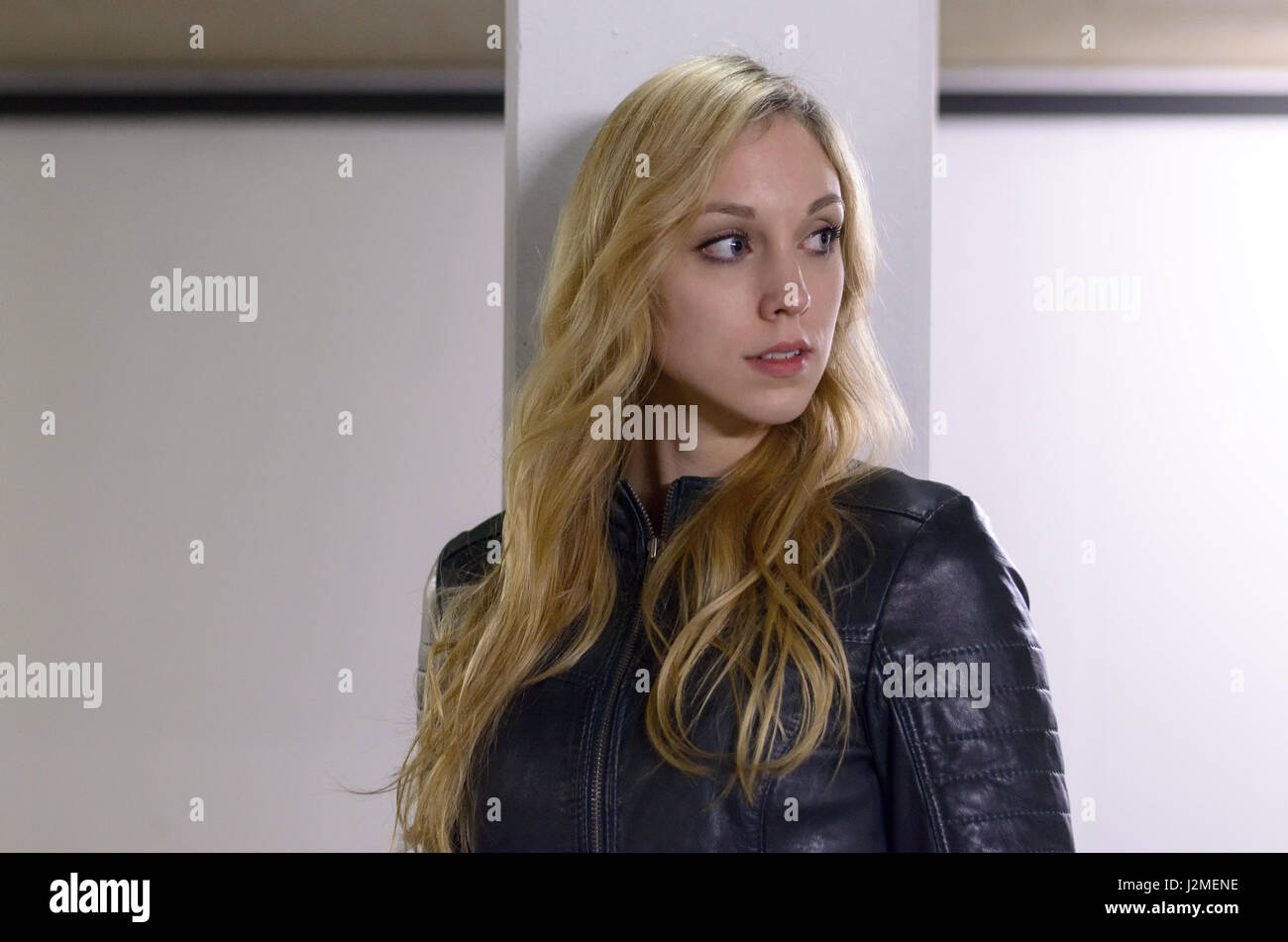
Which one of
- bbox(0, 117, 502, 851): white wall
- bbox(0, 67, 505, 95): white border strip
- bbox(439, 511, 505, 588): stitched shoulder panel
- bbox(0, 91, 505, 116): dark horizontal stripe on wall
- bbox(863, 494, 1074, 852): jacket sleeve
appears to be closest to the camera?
bbox(863, 494, 1074, 852): jacket sleeve

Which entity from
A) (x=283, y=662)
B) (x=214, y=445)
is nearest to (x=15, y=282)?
(x=214, y=445)

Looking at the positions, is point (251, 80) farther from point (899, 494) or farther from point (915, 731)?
point (915, 731)

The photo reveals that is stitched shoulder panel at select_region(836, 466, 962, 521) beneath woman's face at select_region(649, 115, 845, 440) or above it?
beneath

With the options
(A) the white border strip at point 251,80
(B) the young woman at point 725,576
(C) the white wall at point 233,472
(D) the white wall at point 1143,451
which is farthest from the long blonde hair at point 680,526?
(D) the white wall at point 1143,451

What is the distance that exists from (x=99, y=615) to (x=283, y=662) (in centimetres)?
54

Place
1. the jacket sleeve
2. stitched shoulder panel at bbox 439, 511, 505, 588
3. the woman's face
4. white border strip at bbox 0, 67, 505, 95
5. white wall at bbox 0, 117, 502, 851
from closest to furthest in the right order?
the jacket sleeve
the woman's face
stitched shoulder panel at bbox 439, 511, 505, 588
white border strip at bbox 0, 67, 505, 95
white wall at bbox 0, 117, 502, 851

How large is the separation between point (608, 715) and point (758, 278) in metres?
0.43

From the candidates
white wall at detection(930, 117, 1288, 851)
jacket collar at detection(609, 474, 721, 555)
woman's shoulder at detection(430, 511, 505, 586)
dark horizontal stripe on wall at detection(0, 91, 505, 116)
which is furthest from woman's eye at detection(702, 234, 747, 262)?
white wall at detection(930, 117, 1288, 851)

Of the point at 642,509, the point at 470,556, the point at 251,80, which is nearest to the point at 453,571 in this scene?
the point at 470,556

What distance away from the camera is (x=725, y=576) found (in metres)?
1.08

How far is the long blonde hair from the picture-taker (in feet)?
3.40

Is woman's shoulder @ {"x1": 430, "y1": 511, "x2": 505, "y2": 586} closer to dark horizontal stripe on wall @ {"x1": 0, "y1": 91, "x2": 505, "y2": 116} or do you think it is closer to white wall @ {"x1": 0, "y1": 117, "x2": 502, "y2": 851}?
white wall @ {"x1": 0, "y1": 117, "x2": 502, "y2": 851}

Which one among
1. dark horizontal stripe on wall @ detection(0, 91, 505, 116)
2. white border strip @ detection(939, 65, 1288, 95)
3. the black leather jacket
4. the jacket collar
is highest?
white border strip @ detection(939, 65, 1288, 95)

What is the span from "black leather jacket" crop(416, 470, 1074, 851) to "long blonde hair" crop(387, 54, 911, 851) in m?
0.02
